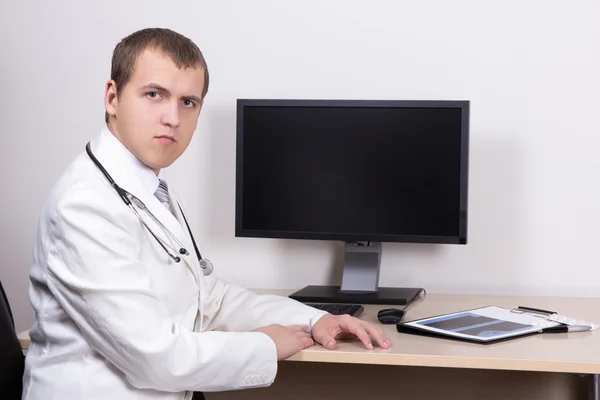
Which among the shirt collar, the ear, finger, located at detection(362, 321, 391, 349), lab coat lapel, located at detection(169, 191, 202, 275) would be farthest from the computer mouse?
the ear

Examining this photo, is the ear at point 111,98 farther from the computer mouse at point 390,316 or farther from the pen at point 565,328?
the pen at point 565,328

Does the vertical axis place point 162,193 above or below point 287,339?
above

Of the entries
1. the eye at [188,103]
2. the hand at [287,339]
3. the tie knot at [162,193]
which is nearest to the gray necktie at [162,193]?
the tie knot at [162,193]

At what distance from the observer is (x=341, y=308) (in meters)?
1.73

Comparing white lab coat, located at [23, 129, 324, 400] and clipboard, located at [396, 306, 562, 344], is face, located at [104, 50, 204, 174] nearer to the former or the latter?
white lab coat, located at [23, 129, 324, 400]

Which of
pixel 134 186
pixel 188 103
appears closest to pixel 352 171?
pixel 188 103

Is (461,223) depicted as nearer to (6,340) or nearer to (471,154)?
(471,154)

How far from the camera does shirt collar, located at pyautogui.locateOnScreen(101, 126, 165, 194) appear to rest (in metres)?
1.37

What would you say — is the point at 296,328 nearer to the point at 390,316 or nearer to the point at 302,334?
the point at 302,334

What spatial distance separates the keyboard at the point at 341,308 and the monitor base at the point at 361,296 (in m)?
0.10

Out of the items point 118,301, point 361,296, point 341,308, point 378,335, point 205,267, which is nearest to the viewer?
point 118,301

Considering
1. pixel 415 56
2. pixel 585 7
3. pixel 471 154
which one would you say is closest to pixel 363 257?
pixel 471 154

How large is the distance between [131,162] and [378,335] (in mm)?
584

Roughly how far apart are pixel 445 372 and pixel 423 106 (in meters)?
0.74
